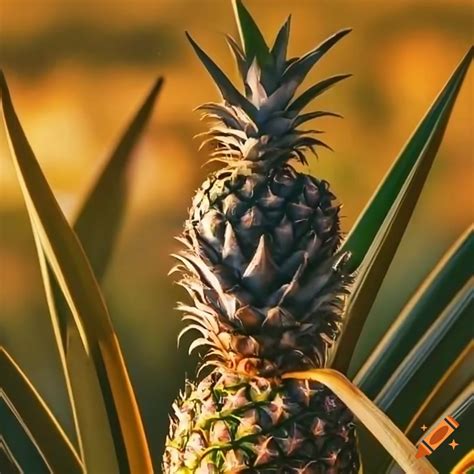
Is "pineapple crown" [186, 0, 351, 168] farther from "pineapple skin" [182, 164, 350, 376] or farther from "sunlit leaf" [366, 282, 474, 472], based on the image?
"sunlit leaf" [366, 282, 474, 472]

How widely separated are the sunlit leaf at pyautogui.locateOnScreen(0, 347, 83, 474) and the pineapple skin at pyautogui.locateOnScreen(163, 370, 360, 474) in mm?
310

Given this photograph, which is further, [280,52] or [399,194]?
[399,194]

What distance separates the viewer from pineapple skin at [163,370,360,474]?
38.5 inches

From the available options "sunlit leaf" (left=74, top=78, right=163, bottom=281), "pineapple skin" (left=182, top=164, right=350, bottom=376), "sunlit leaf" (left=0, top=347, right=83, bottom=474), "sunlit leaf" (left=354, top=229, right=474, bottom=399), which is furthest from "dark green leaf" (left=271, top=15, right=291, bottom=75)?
"sunlit leaf" (left=0, top=347, right=83, bottom=474)

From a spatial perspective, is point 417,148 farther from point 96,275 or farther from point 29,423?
point 29,423

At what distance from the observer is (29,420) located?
125 cm

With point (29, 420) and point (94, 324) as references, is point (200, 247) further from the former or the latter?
point (29, 420)

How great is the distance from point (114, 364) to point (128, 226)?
0.24m

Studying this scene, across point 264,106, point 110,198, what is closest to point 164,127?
point 110,198

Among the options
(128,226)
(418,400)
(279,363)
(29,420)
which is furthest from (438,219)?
(29,420)

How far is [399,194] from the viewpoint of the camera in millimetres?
1234

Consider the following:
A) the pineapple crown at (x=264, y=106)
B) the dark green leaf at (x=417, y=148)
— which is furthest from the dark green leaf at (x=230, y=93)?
the dark green leaf at (x=417, y=148)

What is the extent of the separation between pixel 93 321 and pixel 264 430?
394mm

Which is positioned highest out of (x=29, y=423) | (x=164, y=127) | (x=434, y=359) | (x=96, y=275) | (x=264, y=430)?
(x=164, y=127)
